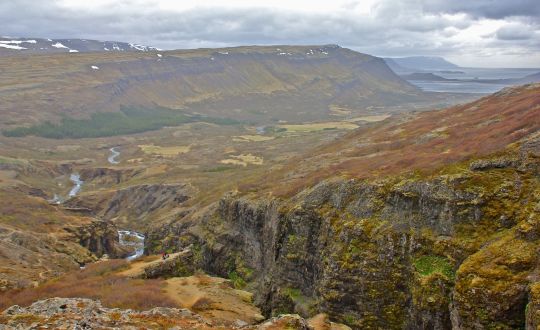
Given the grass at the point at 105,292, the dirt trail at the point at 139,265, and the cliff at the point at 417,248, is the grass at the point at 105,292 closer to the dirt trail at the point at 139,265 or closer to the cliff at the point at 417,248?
the dirt trail at the point at 139,265

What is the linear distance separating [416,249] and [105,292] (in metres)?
26.4

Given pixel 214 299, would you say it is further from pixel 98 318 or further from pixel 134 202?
pixel 134 202

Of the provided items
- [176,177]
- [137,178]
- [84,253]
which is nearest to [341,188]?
[84,253]

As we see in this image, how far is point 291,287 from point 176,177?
12168 cm

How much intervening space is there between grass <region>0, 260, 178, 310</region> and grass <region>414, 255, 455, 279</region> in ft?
65.6

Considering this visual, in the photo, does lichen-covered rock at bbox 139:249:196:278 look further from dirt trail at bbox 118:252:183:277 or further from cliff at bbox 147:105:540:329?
cliff at bbox 147:105:540:329

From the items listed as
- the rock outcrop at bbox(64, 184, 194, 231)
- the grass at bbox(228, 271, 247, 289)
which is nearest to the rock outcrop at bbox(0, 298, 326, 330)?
the grass at bbox(228, 271, 247, 289)

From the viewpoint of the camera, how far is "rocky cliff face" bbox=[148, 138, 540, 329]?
94.2 ft

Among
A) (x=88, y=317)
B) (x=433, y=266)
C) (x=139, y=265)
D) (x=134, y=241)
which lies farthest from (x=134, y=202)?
(x=433, y=266)

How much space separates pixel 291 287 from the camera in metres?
50.3

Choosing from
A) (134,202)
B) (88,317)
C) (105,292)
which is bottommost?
(134,202)

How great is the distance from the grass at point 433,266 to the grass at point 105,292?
65.6 ft

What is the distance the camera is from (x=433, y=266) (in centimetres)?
3506

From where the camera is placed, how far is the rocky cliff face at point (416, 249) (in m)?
28.7
